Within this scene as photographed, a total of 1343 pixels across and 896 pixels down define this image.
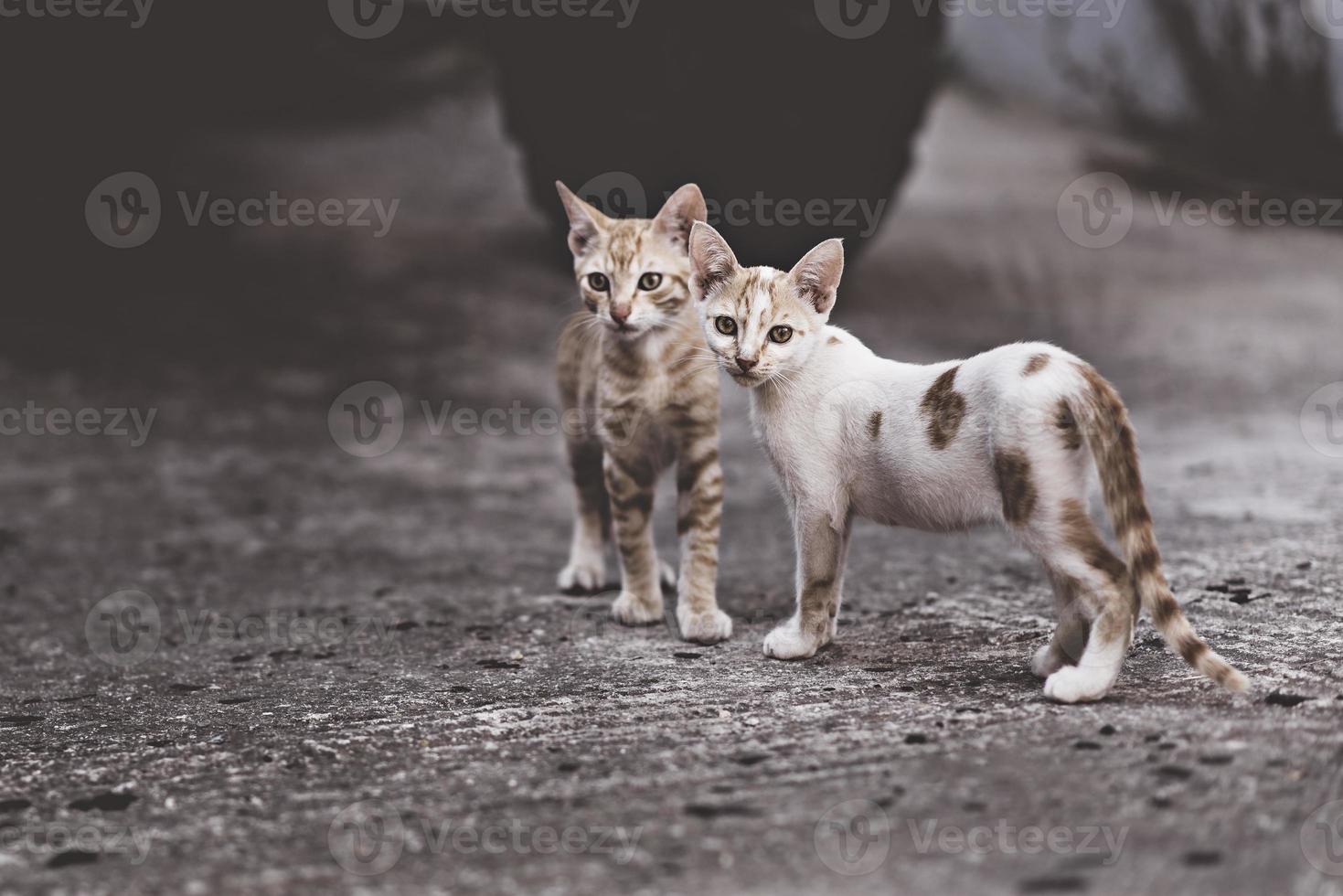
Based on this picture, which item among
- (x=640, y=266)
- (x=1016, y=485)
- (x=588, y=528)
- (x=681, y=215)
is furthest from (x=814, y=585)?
(x=588, y=528)

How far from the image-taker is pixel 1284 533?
555cm

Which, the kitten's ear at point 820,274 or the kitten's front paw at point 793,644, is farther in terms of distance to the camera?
the kitten's front paw at point 793,644

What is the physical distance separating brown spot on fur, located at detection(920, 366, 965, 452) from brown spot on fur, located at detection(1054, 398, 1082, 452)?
0.28 meters

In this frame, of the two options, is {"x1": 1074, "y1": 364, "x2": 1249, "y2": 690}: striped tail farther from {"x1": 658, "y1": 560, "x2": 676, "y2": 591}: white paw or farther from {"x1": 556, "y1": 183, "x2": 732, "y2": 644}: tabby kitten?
{"x1": 658, "y1": 560, "x2": 676, "y2": 591}: white paw

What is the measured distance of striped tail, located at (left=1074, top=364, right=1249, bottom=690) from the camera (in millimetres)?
3139

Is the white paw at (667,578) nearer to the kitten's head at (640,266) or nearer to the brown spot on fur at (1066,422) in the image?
the kitten's head at (640,266)

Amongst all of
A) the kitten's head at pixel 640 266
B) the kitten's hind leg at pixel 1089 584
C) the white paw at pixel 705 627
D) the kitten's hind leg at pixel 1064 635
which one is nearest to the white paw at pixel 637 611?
the white paw at pixel 705 627

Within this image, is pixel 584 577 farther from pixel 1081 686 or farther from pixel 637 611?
pixel 1081 686

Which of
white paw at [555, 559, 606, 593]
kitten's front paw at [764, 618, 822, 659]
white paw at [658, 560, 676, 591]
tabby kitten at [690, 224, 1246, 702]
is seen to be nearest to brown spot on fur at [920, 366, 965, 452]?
tabby kitten at [690, 224, 1246, 702]

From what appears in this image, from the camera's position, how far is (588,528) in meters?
5.40

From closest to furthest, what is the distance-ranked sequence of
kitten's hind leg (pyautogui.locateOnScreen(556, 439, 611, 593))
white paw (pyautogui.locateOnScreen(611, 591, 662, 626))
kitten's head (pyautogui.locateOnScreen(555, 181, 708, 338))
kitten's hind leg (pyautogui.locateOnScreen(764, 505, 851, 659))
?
1. kitten's hind leg (pyautogui.locateOnScreen(764, 505, 851, 659))
2. kitten's head (pyautogui.locateOnScreen(555, 181, 708, 338))
3. white paw (pyautogui.locateOnScreen(611, 591, 662, 626))
4. kitten's hind leg (pyautogui.locateOnScreen(556, 439, 611, 593))

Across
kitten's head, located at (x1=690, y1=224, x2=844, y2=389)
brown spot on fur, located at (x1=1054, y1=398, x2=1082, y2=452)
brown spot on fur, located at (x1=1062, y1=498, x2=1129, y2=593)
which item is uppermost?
kitten's head, located at (x1=690, y1=224, x2=844, y2=389)

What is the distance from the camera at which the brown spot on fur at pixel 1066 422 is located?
3240mm

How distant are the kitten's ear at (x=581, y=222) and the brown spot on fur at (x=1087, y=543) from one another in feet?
6.51
